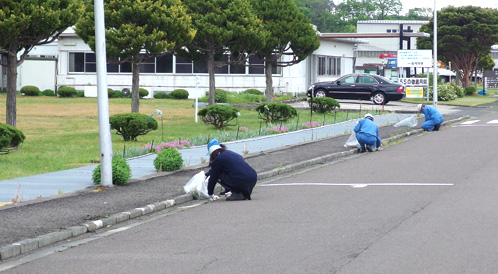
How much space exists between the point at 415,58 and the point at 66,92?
73.8 ft

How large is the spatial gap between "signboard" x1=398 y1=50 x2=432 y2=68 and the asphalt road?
31.8 m

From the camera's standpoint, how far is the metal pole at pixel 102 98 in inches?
552

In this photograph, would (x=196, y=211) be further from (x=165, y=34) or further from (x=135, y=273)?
(x=165, y=34)

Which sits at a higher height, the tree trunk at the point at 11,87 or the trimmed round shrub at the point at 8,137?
the tree trunk at the point at 11,87

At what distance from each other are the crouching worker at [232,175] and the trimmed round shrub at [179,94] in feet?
119

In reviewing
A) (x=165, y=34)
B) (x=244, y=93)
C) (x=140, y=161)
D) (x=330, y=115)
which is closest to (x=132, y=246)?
(x=140, y=161)

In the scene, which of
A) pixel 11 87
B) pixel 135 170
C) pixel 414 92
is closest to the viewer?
pixel 135 170

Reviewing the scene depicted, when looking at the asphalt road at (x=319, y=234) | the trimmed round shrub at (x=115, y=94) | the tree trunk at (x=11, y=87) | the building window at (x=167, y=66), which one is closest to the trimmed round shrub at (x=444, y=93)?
the building window at (x=167, y=66)

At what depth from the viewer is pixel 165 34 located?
29.2 metres

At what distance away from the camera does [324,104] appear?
36.2 m

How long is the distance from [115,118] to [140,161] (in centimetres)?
560

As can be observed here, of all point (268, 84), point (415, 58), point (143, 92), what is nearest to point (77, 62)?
point (143, 92)

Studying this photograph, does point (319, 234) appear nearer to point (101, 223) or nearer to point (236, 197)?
point (101, 223)

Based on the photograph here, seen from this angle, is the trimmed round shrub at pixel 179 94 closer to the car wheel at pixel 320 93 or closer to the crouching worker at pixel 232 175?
the car wheel at pixel 320 93
